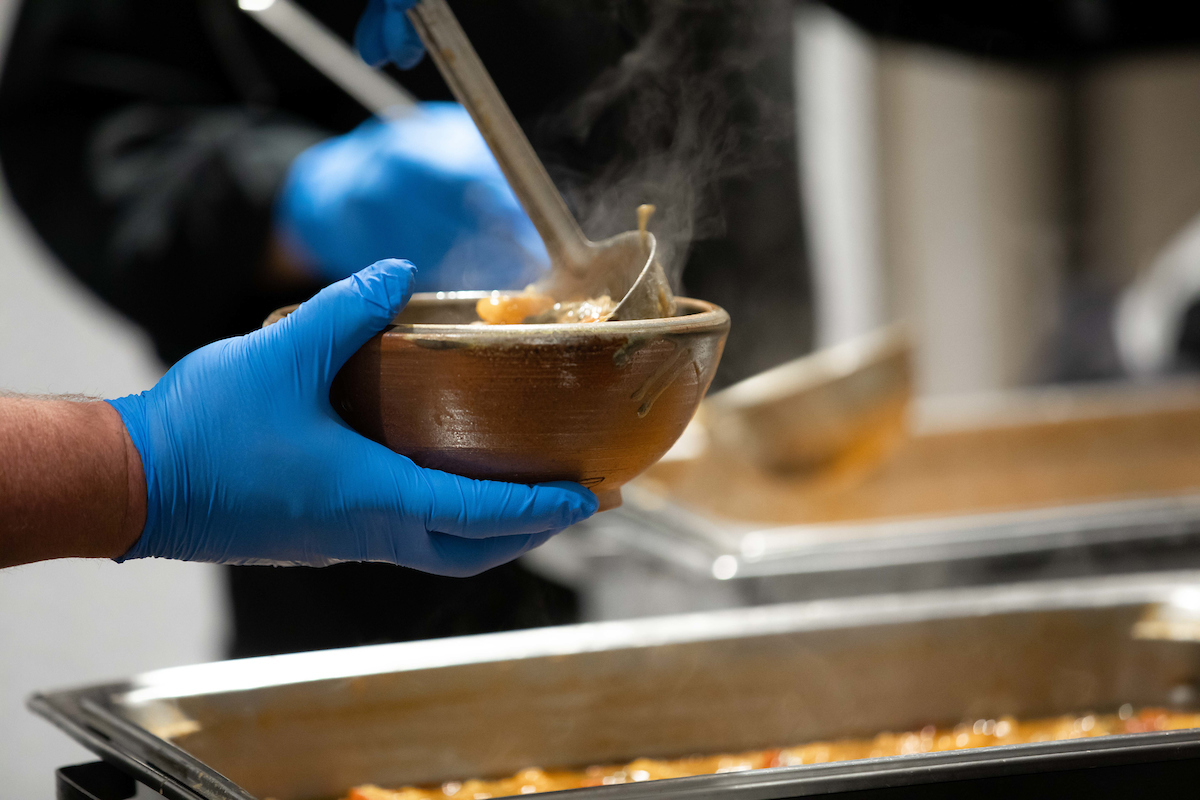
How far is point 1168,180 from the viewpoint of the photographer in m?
4.94

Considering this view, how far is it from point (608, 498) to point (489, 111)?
13.0 inches

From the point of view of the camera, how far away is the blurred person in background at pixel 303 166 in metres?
1.37

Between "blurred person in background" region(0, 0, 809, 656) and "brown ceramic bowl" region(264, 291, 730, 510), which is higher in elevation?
"blurred person in background" region(0, 0, 809, 656)

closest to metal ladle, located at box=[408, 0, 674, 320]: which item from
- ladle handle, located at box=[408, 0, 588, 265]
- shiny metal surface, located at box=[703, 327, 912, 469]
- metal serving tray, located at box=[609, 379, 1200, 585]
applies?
ladle handle, located at box=[408, 0, 588, 265]

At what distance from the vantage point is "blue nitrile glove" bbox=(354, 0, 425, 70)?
0.87 meters

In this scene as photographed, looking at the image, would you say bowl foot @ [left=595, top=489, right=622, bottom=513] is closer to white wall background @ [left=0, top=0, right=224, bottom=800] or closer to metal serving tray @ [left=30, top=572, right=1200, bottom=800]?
metal serving tray @ [left=30, top=572, right=1200, bottom=800]

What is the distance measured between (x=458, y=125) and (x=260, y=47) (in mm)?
594

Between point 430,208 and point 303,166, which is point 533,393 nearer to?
point 430,208

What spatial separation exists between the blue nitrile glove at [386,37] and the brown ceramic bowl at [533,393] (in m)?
0.34

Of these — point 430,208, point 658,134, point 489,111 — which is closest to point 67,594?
point 430,208

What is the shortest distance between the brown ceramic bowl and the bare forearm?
16 cm

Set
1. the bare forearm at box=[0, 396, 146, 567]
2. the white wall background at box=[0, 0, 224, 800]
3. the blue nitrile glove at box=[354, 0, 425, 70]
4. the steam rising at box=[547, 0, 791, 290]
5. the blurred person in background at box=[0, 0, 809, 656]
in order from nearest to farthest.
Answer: the bare forearm at box=[0, 396, 146, 567]
the blue nitrile glove at box=[354, 0, 425, 70]
the steam rising at box=[547, 0, 791, 290]
the blurred person in background at box=[0, 0, 809, 656]
the white wall background at box=[0, 0, 224, 800]

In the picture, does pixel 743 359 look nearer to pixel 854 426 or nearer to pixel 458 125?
pixel 854 426

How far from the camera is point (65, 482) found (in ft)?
2.02
